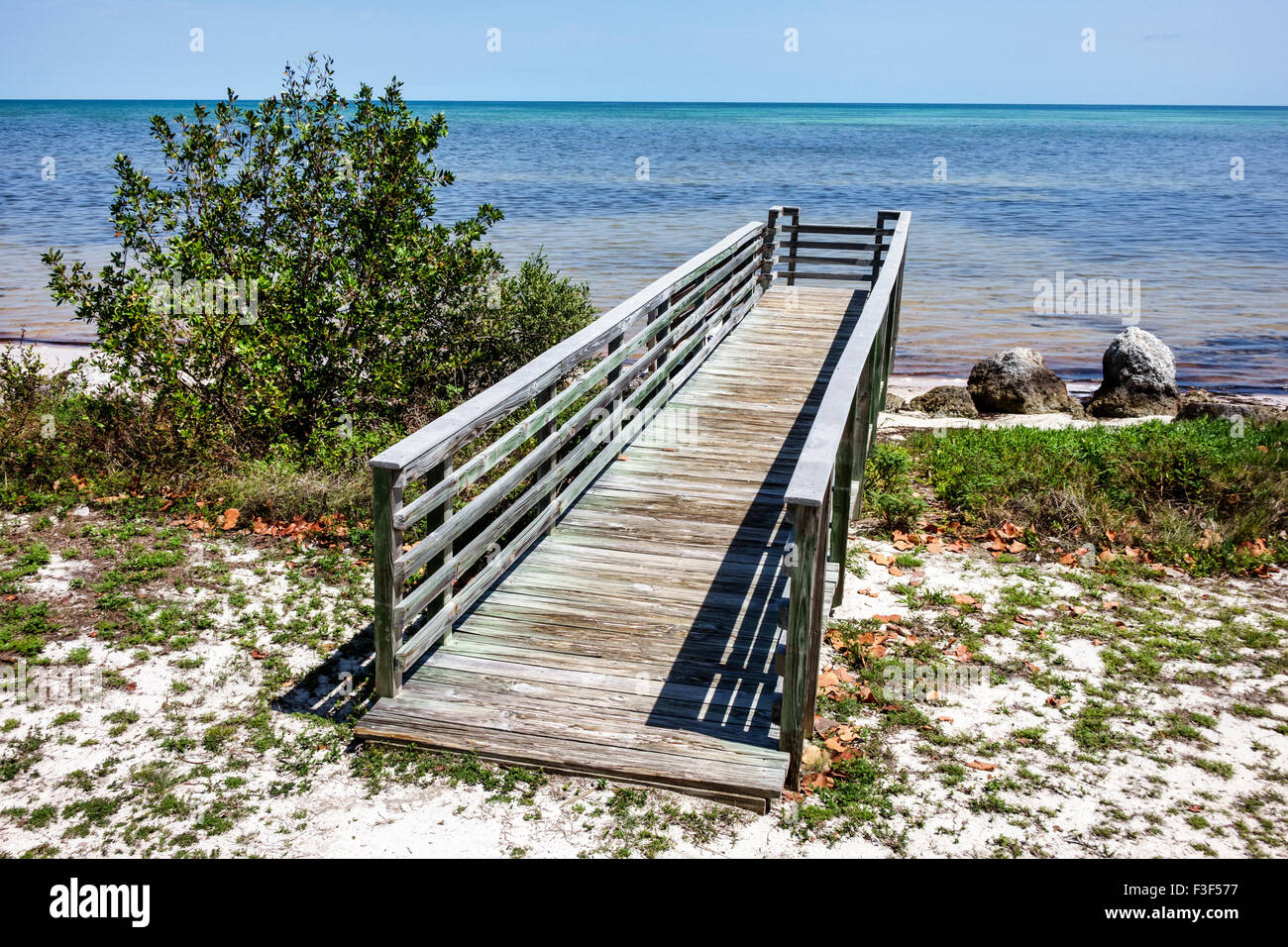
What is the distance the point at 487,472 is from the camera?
663 cm

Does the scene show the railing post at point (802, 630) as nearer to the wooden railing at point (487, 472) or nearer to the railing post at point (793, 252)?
the wooden railing at point (487, 472)

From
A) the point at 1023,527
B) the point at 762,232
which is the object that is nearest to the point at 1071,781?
the point at 1023,527

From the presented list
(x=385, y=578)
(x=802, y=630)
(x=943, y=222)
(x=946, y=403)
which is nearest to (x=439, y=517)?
(x=385, y=578)

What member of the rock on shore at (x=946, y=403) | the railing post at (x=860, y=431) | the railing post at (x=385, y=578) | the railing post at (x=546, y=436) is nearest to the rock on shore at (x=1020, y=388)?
the rock on shore at (x=946, y=403)

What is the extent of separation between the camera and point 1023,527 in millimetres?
8062

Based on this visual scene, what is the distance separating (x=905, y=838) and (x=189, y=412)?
692 centimetres

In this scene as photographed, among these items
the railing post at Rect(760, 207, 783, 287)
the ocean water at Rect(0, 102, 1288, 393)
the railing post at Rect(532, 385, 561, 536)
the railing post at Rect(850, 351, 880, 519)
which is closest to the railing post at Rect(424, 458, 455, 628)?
the railing post at Rect(532, 385, 561, 536)

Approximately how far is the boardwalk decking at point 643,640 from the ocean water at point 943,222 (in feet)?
38.6

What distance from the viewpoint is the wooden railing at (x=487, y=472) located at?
471 centimetres

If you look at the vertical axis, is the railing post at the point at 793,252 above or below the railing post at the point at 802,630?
above

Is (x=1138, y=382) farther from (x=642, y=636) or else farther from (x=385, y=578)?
(x=385, y=578)

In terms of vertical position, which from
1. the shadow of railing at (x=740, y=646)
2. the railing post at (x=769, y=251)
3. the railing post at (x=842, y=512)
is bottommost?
the shadow of railing at (x=740, y=646)

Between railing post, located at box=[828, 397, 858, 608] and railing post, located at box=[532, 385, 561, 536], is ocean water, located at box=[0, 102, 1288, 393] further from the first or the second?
railing post, located at box=[532, 385, 561, 536]
